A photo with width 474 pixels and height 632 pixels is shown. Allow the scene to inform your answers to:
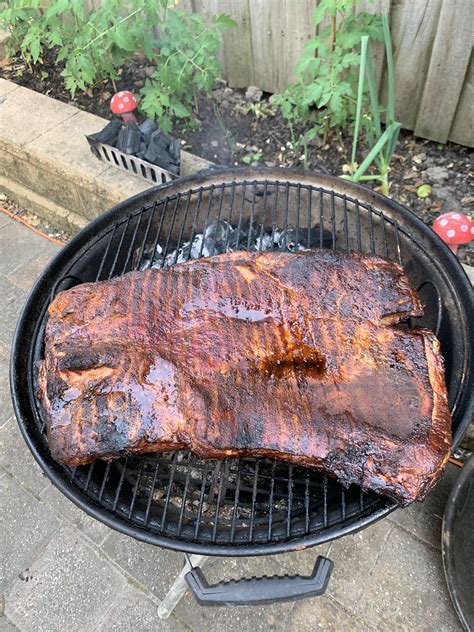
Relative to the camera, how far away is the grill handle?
178 centimetres

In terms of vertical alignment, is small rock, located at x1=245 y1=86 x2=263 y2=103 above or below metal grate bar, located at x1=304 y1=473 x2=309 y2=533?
above

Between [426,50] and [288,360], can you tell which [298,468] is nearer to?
[288,360]

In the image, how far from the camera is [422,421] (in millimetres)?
1697

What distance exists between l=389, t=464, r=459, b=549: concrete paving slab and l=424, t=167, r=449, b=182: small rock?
2.31m

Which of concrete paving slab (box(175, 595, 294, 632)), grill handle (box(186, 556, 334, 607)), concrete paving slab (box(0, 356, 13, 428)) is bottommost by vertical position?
concrete paving slab (box(175, 595, 294, 632))

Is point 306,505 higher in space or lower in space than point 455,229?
Answer: lower

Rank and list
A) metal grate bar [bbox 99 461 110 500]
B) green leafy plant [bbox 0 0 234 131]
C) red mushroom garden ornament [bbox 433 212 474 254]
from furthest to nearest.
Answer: green leafy plant [bbox 0 0 234 131] → red mushroom garden ornament [bbox 433 212 474 254] → metal grate bar [bbox 99 461 110 500]

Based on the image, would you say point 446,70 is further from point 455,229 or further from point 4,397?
point 4,397

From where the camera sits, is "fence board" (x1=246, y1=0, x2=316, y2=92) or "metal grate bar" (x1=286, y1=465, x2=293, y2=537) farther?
"fence board" (x1=246, y1=0, x2=316, y2=92)

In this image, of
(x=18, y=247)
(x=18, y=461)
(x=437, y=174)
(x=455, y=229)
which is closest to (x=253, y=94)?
(x=437, y=174)

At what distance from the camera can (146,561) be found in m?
2.67

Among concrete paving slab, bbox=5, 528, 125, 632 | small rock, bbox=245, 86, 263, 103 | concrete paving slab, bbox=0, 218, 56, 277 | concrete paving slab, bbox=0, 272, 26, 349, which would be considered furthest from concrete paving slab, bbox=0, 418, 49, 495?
small rock, bbox=245, 86, 263, 103

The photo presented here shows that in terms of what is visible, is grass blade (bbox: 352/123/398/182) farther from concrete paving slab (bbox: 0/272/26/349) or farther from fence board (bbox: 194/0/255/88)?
concrete paving slab (bbox: 0/272/26/349)

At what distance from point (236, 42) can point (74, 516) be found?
13.3ft
